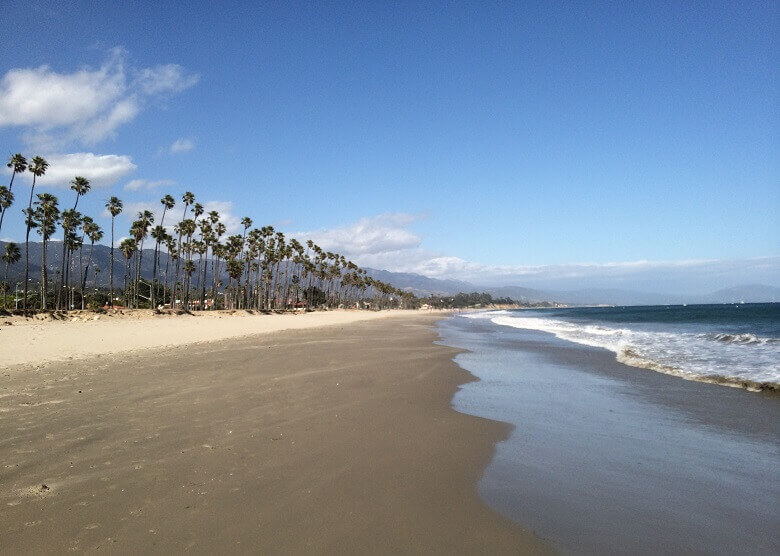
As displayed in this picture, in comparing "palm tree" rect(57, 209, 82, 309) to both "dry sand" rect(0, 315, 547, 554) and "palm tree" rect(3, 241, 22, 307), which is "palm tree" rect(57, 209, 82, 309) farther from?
"dry sand" rect(0, 315, 547, 554)

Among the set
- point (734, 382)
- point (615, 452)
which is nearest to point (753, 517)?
point (615, 452)

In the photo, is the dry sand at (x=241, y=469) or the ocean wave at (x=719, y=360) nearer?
the dry sand at (x=241, y=469)

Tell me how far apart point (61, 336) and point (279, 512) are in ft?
74.2

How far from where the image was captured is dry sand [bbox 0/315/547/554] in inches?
148

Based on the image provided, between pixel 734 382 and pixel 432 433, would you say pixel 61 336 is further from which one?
pixel 734 382

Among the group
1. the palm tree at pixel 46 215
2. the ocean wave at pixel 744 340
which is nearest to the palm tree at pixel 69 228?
the palm tree at pixel 46 215

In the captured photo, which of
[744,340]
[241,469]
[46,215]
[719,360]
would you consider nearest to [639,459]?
[241,469]

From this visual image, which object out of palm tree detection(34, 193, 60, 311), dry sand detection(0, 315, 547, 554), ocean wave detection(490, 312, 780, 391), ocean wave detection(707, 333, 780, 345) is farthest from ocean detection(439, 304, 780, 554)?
palm tree detection(34, 193, 60, 311)

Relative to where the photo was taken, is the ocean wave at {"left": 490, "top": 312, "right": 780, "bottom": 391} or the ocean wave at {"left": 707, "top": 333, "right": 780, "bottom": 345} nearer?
the ocean wave at {"left": 490, "top": 312, "right": 780, "bottom": 391}

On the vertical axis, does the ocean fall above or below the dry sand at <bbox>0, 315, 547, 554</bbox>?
below

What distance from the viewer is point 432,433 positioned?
715 cm

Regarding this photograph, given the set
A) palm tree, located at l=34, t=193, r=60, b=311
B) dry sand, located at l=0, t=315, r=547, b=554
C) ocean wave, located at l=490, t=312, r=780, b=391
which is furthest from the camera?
palm tree, located at l=34, t=193, r=60, b=311

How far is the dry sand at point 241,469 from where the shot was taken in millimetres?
3764

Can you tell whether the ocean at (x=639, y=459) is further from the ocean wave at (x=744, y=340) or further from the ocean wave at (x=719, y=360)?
the ocean wave at (x=744, y=340)
